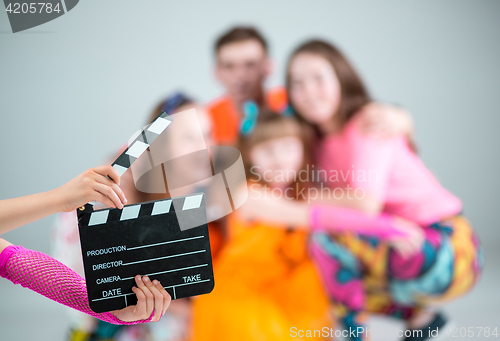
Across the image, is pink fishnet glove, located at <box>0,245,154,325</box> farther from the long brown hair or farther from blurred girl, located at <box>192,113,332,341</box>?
the long brown hair

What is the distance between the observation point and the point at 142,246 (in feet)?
2.69

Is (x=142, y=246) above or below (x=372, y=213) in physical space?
above

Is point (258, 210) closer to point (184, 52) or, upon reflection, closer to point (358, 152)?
point (358, 152)

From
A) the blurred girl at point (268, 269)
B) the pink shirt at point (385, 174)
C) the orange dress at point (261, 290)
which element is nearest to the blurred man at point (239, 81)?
the blurred girl at point (268, 269)

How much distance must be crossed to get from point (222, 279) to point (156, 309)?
124 cm

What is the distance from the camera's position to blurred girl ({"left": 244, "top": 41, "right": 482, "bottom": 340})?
2061 mm

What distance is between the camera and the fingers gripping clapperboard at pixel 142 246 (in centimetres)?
80

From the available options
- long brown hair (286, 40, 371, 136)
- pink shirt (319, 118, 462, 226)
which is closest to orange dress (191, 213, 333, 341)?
pink shirt (319, 118, 462, 226)

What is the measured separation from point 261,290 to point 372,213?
712mm

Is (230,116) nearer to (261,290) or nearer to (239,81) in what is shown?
(239,81)

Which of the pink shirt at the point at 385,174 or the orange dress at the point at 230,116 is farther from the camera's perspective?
the orange dress at the point at 230,116

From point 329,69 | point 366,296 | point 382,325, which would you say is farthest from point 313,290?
point 329,69

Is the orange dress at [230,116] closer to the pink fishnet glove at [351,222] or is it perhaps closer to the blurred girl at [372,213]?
the blurred girl at [372,213]

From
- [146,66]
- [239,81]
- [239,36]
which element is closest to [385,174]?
[239,81]
